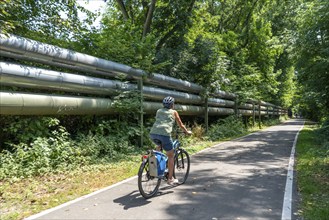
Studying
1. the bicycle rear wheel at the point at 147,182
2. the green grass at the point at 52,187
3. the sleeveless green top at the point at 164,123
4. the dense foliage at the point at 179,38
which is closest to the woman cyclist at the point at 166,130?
the sleeveless green top at the point at 164,123

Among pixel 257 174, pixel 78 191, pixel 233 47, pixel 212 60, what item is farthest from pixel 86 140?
pixel 233 47

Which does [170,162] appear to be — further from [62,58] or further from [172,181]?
[62,58]

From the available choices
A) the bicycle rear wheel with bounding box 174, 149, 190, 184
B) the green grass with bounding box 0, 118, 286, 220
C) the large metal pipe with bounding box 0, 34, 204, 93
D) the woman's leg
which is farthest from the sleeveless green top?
the large metal pipe with bounding box 0, 34, 204, 93

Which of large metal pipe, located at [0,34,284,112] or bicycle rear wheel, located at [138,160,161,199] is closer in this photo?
bicycle rear wheel, located at [138,160,161,199]

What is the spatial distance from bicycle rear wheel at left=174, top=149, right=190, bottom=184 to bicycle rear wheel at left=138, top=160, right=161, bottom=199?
A: 105cm

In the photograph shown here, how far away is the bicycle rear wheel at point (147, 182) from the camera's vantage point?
535cm

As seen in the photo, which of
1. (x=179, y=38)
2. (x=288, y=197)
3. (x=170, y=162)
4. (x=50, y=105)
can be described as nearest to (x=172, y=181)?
(x=170, y=162)

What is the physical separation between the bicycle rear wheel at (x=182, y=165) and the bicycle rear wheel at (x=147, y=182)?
1.05 metres

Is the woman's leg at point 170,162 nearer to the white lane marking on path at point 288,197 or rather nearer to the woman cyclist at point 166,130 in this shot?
the woman cyclist at point 166,130

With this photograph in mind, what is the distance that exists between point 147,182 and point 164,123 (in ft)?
3.98

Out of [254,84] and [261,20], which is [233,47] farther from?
[261,20]

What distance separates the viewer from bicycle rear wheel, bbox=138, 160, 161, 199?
Answer: 5.35 m

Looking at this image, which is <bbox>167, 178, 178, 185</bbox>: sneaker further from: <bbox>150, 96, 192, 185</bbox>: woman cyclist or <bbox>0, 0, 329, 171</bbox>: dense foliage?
<bbox>0, 0, 329, 171</bbox>: dense foliage

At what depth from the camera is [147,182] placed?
557 centimetres
